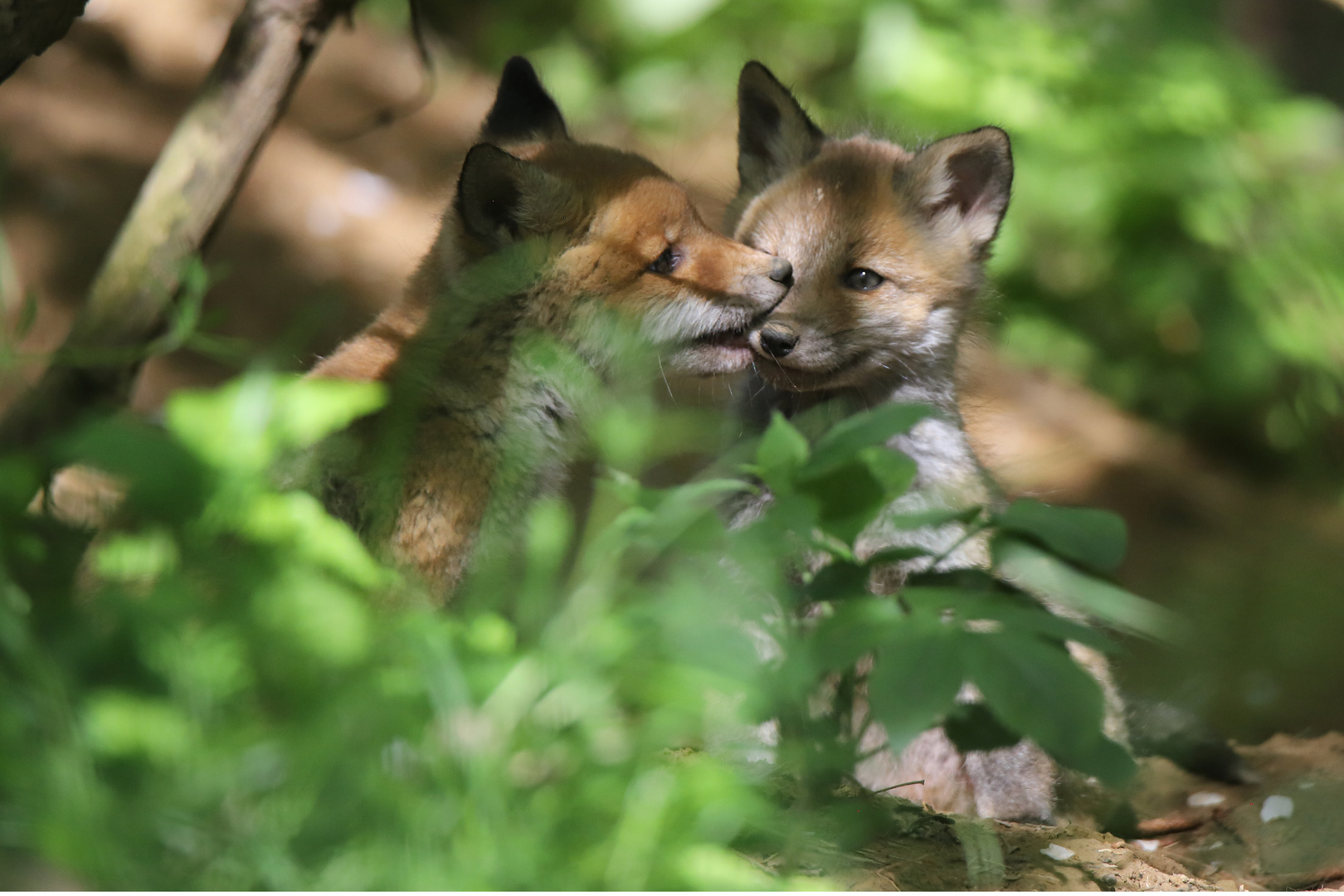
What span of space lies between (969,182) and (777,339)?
1189 mm

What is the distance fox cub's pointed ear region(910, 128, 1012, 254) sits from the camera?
403cm

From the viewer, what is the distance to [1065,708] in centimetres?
176

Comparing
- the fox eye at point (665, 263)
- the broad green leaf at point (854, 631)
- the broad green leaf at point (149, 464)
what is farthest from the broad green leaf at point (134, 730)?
the fox eye at point (665, 263)

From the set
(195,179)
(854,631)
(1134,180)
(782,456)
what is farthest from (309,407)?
(1134,180)

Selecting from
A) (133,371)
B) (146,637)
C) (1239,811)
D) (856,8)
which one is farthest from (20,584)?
(856,8)

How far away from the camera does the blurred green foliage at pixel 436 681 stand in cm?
157

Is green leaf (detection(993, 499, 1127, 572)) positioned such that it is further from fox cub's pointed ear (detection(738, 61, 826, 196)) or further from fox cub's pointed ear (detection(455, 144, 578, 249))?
fox cub's pointed ear (detection(738, 61, 826, 196))

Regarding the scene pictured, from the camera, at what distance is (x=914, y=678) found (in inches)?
70.0

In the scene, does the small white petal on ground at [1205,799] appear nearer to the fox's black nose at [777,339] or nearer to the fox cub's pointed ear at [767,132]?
the fox's black nose at [777,339]

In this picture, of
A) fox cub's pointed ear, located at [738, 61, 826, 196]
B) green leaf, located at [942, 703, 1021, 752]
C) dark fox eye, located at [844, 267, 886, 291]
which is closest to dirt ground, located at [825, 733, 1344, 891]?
green leaf, located at [942, 703, 1021, 752]

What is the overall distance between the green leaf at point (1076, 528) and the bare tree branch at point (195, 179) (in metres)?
2.84

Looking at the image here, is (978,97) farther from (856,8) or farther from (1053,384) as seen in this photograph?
(1053,384)

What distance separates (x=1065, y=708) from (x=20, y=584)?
1.71 m

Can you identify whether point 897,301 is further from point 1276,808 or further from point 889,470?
point 1276,808
